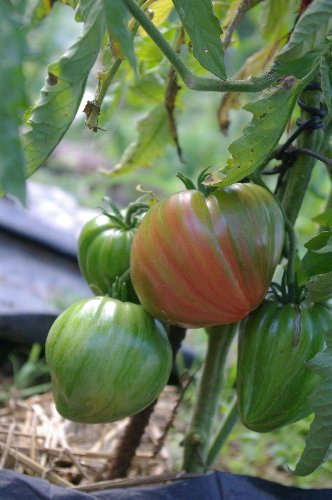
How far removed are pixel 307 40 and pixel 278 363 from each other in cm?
32

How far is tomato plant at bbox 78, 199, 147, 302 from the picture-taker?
0.77m

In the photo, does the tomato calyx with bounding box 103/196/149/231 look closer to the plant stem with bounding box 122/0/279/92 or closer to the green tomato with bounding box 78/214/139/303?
the green tomato with bounding box 78/214/139/303

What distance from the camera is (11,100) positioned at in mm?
407

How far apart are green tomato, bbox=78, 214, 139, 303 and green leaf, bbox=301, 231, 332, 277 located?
20 cm

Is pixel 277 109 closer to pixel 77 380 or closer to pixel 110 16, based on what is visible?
pixel 110 16

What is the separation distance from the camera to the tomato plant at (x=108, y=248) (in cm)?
77

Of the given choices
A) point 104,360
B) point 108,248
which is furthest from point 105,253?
point 104,360

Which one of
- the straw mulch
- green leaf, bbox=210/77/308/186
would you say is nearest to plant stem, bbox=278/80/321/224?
green leaf, bbox=210/77/308/186

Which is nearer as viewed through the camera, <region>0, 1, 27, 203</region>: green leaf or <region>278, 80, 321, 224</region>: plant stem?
<region>0, 1, 27, 203</region>: green leaf

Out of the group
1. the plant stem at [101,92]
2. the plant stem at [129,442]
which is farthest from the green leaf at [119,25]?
the plant stem at [129,442]

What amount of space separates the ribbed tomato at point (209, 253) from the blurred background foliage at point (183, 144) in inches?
3.8

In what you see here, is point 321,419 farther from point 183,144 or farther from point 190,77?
point 183,144

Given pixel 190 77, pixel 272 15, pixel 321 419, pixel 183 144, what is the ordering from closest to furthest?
pixel 190 77, pixel 321 419, pixel 272 15, pixel 183 144

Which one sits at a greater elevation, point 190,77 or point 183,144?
point 190,77
